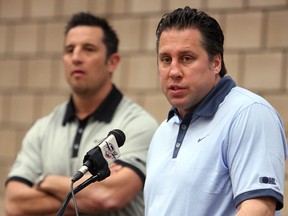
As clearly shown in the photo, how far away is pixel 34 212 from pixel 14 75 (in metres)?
2.98

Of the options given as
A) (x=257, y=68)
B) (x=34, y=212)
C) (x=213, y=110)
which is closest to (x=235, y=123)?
(x=213, y=110)

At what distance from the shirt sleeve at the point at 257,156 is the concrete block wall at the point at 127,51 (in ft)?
8.97

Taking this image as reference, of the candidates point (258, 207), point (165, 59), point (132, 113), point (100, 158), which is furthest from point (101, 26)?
point (258, 207)

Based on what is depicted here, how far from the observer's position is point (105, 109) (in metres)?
4.88

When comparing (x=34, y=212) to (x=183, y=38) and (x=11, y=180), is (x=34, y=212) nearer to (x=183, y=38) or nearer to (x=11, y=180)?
(x=11, y=180)

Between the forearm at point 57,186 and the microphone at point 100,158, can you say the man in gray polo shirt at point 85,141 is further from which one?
the microphone at point 100,158

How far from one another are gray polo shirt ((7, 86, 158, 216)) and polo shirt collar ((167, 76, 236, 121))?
115 centimetres

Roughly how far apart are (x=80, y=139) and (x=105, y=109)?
23 cm

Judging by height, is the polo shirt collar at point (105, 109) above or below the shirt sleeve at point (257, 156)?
below

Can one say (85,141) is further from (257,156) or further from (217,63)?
(257,156)

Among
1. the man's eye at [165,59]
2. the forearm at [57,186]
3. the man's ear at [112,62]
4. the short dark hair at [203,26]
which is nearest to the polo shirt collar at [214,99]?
the short dark hair at [203,26]

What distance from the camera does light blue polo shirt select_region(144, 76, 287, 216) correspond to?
3.19m

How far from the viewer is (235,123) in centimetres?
331

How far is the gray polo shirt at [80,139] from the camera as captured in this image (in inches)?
184
